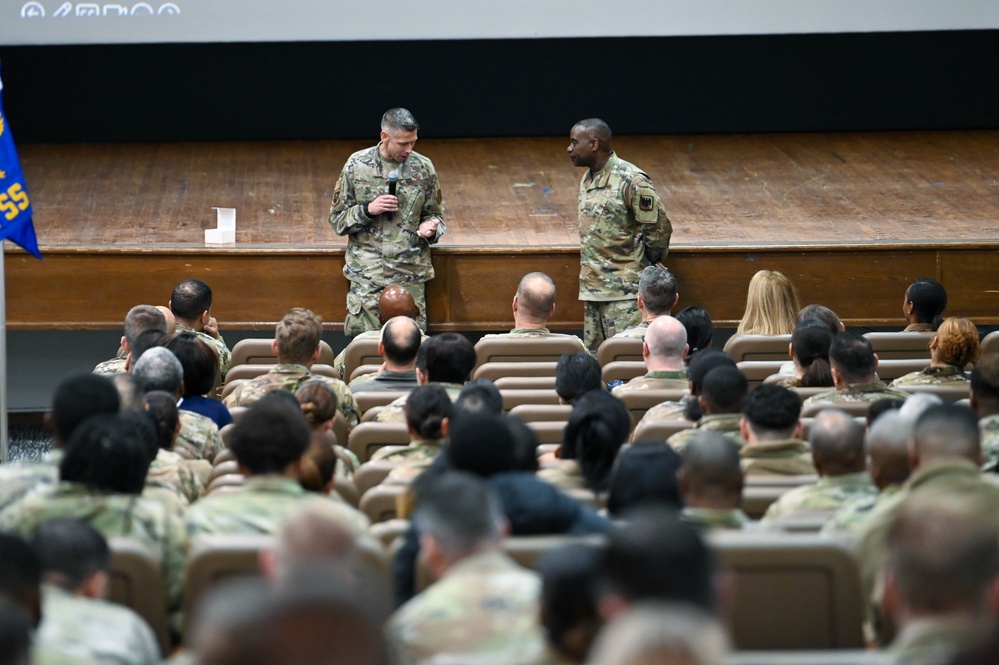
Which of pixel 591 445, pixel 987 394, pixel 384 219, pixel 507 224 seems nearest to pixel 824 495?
pixel 591 445

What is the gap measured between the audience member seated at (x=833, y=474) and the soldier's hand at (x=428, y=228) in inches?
144

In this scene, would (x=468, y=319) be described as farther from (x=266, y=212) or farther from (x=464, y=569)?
(x=464, y=569)

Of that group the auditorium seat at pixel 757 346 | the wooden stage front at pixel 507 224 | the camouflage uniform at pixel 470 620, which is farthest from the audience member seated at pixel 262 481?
the wooden stage front at pixel 507 224

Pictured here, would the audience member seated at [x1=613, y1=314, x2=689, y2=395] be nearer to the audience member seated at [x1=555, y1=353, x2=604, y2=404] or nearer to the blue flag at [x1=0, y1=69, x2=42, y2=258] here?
the audience member seated at [x1=555, y1=353, x2=604, y2=404]

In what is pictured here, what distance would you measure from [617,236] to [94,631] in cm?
486

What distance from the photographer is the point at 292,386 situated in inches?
188

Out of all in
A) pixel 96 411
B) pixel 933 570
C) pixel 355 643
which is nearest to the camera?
pixel 355 643

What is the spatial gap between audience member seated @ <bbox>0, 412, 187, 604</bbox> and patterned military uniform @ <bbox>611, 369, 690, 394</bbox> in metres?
2.03

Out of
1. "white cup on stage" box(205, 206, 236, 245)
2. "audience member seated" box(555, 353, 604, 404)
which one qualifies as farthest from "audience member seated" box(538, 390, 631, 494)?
"white cup on stage" box(205, 206, 236, 245)

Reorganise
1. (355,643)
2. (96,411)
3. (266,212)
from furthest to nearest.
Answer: (266,212)
(96,411)
(355,643)

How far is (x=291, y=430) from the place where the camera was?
327cm

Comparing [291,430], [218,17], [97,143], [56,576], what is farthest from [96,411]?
[97,143]

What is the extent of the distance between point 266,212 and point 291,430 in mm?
4924

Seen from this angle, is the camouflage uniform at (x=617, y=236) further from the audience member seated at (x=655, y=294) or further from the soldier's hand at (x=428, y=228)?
the audience member seated at (x=655, y=294)
